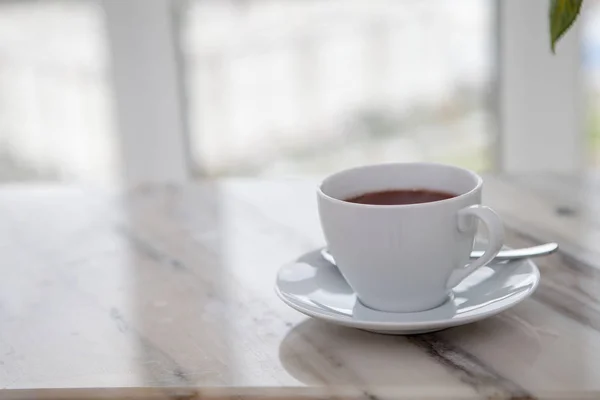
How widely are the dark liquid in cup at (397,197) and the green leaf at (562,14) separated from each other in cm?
15

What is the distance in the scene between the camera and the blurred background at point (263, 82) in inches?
67.4

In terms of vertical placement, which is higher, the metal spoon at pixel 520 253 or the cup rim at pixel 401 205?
the cup rim at pixel 401 205

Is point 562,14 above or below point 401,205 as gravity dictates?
above

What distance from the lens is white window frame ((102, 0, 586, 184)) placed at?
1651 millimetres

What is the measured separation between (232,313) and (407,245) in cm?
17

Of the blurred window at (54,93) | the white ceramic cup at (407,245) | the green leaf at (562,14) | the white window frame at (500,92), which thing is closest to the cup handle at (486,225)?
the white ceramic cup at (407,245)

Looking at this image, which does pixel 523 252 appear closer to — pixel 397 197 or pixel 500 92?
pixel 397 197

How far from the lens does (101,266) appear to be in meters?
0.81

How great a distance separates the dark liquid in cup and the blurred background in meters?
1.06

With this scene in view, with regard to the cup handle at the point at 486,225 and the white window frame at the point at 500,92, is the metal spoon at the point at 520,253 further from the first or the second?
the white window frame at the point at 500,92

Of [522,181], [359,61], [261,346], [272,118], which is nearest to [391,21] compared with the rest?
[359,61]

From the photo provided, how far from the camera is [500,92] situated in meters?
1.71

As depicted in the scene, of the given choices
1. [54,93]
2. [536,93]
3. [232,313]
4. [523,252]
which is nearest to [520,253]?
[523,252]

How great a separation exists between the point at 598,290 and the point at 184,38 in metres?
1.24
